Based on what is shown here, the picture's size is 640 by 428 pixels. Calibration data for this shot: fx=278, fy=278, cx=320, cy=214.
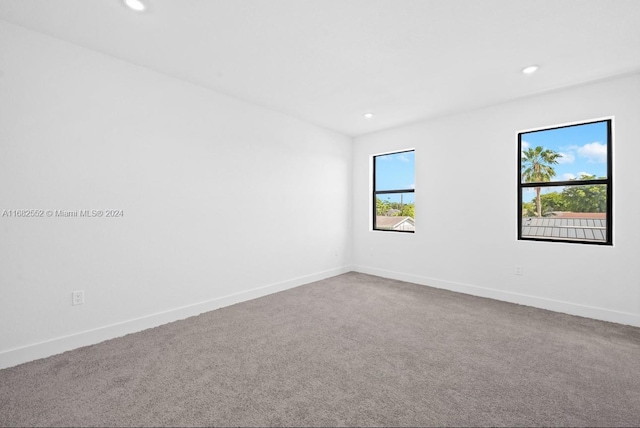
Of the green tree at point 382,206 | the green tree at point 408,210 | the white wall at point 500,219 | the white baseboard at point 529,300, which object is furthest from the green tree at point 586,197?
the green tree at point 382,206

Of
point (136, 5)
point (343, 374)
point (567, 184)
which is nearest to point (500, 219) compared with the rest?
point (567, 184)

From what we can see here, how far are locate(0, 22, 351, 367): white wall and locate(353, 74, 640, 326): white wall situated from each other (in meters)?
1.97

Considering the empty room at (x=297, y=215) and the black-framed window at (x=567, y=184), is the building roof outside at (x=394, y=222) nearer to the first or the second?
the empty room at (x=297, y=215)

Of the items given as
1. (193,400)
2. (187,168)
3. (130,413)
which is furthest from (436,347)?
(187,168)

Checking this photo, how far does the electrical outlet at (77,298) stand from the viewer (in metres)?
2.33

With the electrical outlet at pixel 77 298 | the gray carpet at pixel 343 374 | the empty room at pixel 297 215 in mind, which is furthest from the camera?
the electrical outlet at pixel 77 298

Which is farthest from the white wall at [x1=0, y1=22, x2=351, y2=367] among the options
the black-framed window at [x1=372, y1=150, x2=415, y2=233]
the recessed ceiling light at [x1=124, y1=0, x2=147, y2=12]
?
the black-framed window at [x1=372, y1=150, x2=415, y2=233]

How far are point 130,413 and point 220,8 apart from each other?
263 centimetres

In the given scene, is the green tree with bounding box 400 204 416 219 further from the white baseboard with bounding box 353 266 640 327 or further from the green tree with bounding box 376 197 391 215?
the white baseboard with bounding box 353 266 640 327

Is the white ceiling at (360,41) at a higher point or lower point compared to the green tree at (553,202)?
higher

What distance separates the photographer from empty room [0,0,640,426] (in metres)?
1.84

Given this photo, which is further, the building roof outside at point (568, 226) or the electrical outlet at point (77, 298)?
the building roof outside at point (568, 226)

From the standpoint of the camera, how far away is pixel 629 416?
1582 mm

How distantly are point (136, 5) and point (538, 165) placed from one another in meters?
4.34
